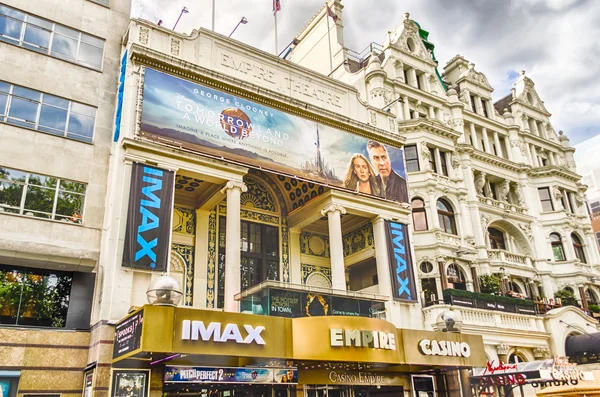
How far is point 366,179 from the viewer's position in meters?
28.2

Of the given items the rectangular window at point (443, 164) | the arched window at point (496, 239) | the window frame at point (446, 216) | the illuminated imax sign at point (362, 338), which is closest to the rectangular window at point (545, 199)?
the arched window at point (496, 239)

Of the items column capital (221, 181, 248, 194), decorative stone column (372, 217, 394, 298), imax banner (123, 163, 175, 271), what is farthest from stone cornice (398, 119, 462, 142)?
imax banner (123, 163, 175, 271)

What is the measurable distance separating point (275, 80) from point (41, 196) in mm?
12641

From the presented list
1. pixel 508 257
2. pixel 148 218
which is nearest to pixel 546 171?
pixel 508 257

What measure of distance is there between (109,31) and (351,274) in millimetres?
18662

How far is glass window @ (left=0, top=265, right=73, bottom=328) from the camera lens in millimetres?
18750

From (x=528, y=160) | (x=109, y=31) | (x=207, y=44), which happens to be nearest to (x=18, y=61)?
(x=109, y=31)

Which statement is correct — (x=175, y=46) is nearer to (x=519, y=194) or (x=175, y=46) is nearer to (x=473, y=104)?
(x=473, y=104)

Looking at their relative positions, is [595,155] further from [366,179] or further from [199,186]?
[199,186]

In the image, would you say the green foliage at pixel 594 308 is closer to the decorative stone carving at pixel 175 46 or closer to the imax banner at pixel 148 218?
the imax banner at pixel 148 218

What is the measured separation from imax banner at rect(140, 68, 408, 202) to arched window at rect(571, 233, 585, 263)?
70.6ft

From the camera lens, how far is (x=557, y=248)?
41.7m

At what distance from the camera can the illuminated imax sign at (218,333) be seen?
16.4 m

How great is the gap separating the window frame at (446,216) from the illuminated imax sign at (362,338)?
14.6 m
